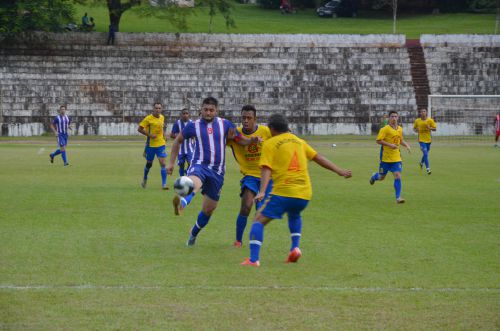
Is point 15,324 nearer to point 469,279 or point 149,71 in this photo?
point 469,279

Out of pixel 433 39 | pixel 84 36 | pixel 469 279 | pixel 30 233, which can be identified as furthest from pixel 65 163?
pixel 433 39

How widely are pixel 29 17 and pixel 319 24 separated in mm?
29560

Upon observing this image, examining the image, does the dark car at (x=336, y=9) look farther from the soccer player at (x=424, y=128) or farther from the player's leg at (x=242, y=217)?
the player's leg at (x=242, y=217)

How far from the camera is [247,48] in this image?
51438 millimetres

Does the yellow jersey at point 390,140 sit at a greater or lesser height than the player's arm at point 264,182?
lesser

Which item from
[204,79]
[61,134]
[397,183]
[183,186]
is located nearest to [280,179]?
[183,186]

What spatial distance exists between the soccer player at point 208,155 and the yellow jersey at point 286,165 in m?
1.33

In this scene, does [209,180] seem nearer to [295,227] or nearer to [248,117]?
[248,117]

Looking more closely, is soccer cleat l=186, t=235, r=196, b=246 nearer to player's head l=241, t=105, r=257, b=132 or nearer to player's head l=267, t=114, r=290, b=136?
player's head l=241, t=105, r=257, b=132

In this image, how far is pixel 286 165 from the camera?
32.3ft

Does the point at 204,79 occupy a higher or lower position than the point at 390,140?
higher

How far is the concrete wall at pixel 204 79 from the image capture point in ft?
152

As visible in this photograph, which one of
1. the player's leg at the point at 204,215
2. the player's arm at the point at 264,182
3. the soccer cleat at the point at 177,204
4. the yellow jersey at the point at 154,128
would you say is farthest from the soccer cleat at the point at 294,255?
the yellow jersey at the point at 154,128

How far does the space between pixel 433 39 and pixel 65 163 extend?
3198 centimetres
